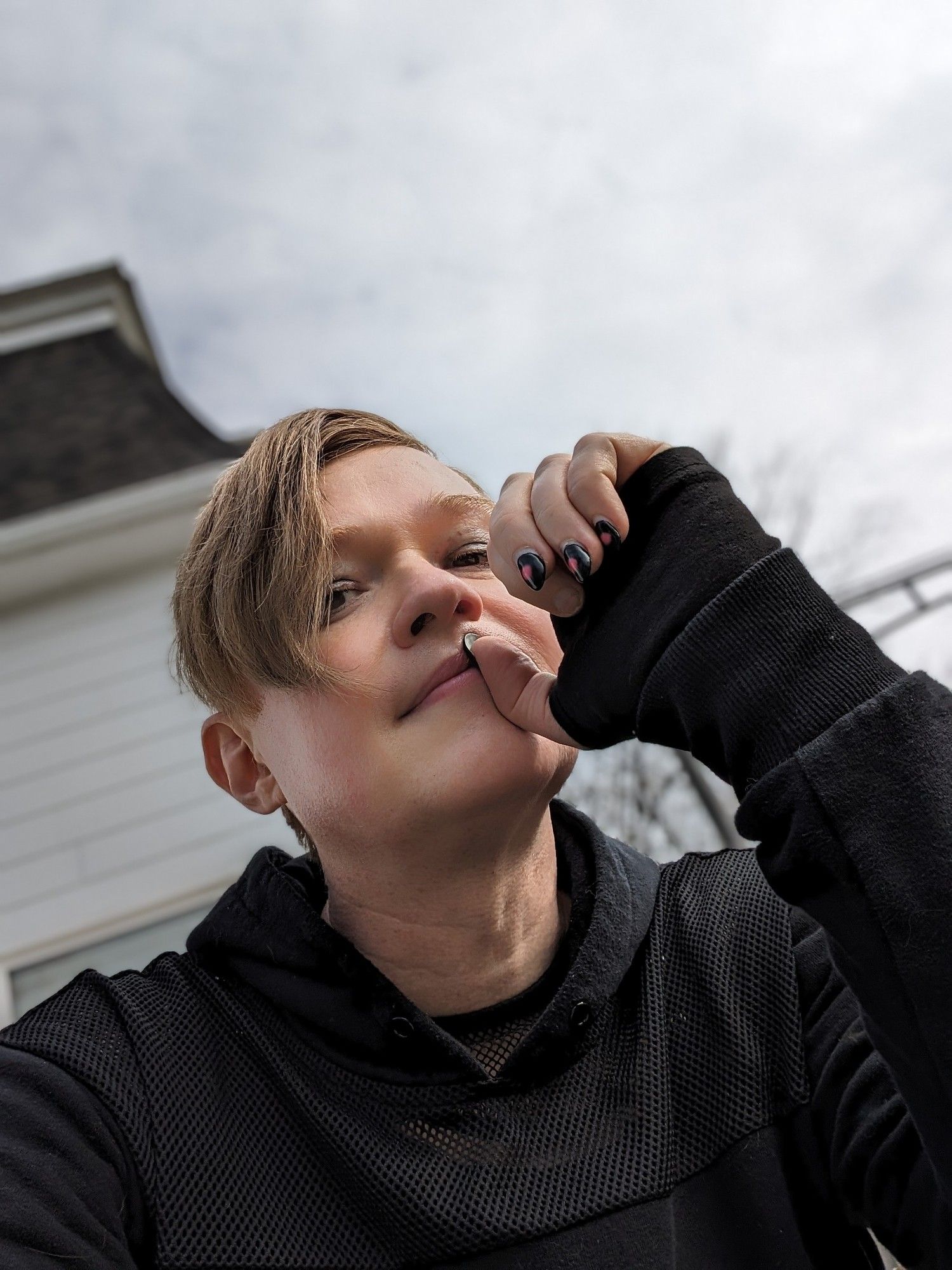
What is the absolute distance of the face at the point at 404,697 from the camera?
1.29m

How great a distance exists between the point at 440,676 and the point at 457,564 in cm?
26

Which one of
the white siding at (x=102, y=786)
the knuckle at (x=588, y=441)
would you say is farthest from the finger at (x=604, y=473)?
the white siding at (x=102, y=786)

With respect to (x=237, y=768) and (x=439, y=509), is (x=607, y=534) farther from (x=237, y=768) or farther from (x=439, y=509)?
(x=237, y=768)

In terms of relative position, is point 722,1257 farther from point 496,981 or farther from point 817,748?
point 817,748

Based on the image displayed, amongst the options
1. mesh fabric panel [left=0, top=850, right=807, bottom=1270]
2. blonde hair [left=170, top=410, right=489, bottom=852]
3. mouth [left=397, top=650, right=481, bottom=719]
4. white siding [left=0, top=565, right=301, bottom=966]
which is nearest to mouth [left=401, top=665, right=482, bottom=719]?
mouth [left=397, top=650, right=481, bottom=719]

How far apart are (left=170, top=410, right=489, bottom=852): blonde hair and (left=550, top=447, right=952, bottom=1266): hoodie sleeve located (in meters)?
0.42

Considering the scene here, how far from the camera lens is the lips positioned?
1321 millimetres

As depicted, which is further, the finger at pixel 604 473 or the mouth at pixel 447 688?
the mouth at pixel 447 688

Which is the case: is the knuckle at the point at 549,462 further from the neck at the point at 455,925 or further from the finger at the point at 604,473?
the neck at the point at 455,925

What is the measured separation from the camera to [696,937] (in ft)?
4.94

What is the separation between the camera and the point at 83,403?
568cm

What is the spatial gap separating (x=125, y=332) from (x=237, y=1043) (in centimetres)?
586

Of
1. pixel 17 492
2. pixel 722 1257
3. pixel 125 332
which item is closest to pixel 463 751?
pixel 722 1257

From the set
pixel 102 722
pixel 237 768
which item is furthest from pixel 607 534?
pixel 102 722
